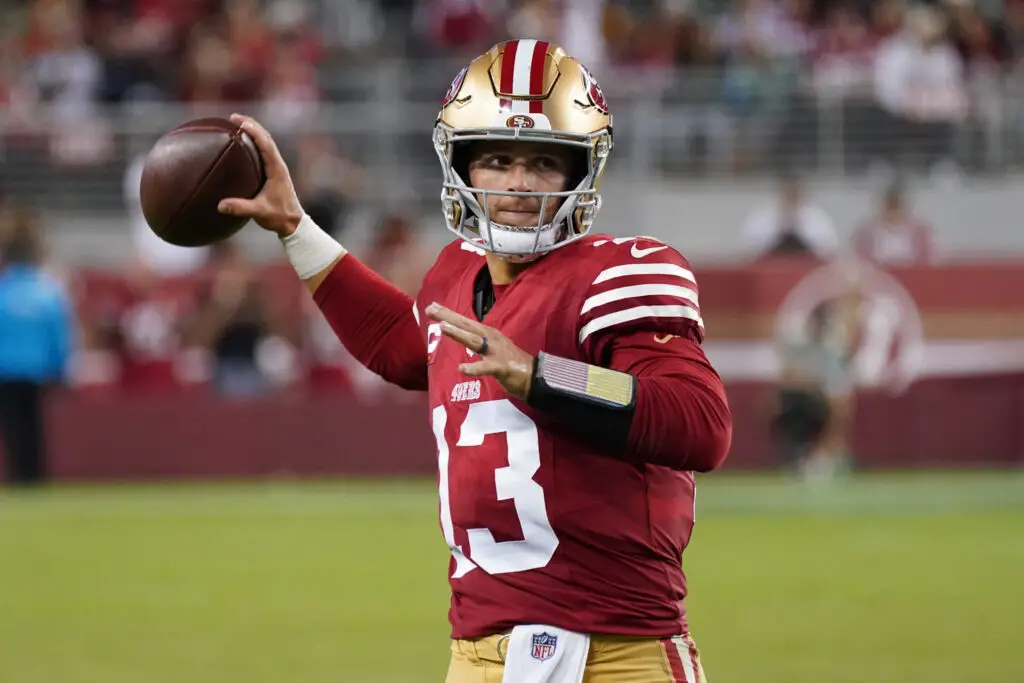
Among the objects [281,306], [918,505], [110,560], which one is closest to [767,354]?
[918,505]

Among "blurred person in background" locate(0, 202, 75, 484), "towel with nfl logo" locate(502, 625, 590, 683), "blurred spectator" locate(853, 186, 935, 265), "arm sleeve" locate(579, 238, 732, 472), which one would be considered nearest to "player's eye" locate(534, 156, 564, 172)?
"arm sleeve" locate(579, 238, 732, 472)

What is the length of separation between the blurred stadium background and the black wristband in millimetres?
6001

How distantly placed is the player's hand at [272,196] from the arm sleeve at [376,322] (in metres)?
0.15

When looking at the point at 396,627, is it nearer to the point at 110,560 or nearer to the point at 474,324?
the point at 110,560

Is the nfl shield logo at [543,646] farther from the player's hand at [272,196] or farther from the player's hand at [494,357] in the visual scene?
the player's hand at [272,196]

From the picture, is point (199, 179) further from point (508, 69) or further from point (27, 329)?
point (27, 329)

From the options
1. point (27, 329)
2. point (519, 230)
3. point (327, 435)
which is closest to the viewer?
point (519, 230)

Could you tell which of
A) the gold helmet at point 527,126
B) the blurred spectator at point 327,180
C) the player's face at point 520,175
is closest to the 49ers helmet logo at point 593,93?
the gold helmet at point 527,126

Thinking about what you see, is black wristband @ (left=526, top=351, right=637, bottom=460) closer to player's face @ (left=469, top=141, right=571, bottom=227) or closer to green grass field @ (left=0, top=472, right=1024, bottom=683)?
player's face @ (left=469, top=141, right=571, bottom=227)

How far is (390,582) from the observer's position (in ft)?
27.5

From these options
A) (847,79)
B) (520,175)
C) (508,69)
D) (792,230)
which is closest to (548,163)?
(520,175)

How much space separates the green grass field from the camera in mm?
6539

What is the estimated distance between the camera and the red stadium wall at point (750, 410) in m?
12.2

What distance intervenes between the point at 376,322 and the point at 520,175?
2.09 ft
